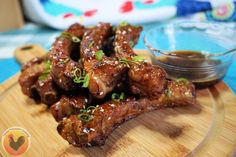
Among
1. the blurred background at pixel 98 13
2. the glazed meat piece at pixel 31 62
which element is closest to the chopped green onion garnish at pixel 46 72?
the glazed meat piece at pixel 31 62

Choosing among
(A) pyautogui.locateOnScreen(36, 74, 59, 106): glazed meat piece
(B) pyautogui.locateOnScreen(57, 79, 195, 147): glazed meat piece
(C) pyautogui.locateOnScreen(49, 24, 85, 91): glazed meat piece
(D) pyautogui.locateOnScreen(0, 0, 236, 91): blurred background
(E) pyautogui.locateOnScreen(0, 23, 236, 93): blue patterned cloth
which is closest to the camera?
(B) pyautogui.locateOnScreen(57, 79, 195, 147): glazed meat piece

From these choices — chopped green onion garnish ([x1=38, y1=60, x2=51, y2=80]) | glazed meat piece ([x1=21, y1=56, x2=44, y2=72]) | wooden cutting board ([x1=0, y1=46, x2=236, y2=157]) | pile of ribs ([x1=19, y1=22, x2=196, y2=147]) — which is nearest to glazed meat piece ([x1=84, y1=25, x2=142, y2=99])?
pile of ribs ([x1=19, y1=22, x2=196, y2=147])

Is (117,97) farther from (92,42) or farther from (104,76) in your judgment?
(92,42)

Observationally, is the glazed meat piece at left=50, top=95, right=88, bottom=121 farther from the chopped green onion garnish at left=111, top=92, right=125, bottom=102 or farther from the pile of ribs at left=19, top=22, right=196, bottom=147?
the chopped green onion garnish at left=111, top=92, right=125, bottom=102

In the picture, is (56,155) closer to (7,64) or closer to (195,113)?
(195,113)

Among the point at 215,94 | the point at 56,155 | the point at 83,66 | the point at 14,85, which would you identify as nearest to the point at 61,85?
the point at 83,66

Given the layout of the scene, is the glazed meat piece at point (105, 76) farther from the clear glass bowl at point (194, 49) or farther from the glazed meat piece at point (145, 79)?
the clear glass bowl at point (194, 49)

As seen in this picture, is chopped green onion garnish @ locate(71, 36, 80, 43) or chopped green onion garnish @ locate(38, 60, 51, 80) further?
chopped green onion garnish @ locate(71, 36, 80, 43)
